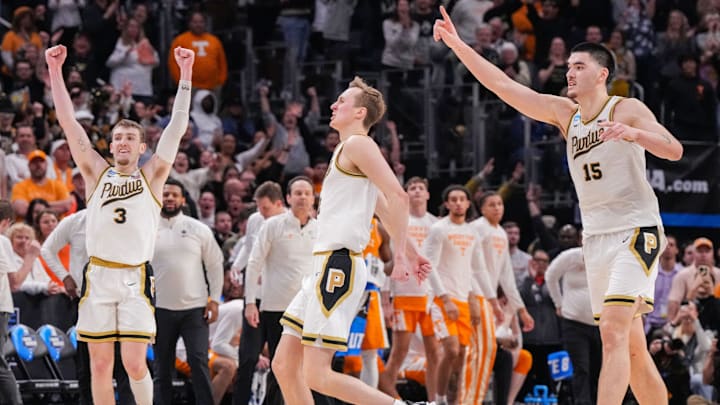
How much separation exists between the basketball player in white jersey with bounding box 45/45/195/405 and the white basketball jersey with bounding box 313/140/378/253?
1.62m

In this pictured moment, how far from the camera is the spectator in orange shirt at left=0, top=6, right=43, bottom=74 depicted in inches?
740

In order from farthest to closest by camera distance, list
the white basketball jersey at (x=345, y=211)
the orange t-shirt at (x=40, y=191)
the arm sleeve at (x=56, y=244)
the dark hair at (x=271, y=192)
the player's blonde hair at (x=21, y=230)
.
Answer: the orange t-shirt at (x=40, y=191)
the dark hair at (x=271, y=192)
the player's blonde hair at (x=21, y=230)
the arm sleeve at (x=56, y=244)
the white basketball jersey at (x=345, y=211)

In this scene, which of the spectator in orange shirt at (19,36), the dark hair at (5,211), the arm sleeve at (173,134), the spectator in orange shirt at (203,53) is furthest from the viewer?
the spectator in orange shirt at (203,53)

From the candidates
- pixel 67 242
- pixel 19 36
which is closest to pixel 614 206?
pixel 67 242

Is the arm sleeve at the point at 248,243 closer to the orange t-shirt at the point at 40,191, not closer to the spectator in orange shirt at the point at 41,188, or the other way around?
the spectator in orange shirt at the point at 41,188

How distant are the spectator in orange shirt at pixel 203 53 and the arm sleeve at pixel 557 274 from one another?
744cm

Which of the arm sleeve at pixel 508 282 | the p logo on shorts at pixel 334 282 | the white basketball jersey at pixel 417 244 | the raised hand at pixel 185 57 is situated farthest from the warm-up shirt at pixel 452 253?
the p logo on shorts at pixel 334 282

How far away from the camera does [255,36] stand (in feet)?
70.0

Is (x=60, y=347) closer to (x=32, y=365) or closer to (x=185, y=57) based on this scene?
(x=32, y=365)

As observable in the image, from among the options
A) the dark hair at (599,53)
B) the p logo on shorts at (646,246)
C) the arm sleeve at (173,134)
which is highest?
the dark hair at (599,53)

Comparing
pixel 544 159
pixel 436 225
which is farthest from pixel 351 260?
pixel 544 159

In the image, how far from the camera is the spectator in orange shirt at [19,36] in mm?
18797

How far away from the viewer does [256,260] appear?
1262 centimetres

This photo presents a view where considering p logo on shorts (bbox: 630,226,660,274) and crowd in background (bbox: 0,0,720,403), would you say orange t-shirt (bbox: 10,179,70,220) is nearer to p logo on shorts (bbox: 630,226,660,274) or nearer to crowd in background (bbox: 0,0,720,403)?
crowd in background (bbox: 0,0,720,403)
